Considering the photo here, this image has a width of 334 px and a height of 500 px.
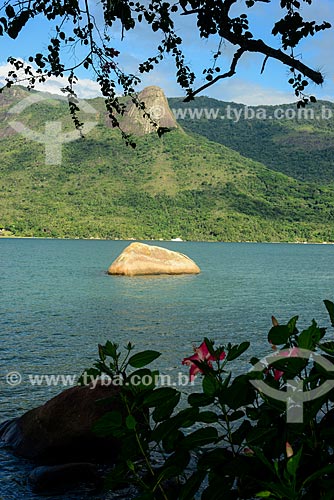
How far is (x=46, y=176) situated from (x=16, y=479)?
179285 mm

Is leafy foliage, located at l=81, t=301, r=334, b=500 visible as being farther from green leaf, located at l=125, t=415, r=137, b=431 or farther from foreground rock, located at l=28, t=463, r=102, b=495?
foreground rock, located at l=28, t=463, r=102, b=495

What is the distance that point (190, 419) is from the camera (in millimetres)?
2354

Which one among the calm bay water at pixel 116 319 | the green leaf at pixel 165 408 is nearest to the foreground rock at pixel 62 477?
the calm bay water at pixel 116 319

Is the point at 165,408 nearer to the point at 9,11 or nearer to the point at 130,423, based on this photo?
the point at 130,423

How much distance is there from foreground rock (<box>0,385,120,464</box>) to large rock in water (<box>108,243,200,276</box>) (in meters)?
34.3

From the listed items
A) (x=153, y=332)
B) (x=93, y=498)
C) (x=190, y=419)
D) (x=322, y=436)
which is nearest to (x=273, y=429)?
(x=322, y=436)

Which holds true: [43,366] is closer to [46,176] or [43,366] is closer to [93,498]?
[93,498]

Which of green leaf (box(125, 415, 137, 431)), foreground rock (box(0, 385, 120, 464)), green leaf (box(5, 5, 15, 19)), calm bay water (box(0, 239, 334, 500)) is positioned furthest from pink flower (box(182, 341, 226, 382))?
foreground rock (box(0, 385, 120, 464))

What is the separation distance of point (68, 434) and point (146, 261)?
115ft

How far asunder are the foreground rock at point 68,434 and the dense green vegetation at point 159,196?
14129 cm

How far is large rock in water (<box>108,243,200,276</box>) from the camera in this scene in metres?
43.0

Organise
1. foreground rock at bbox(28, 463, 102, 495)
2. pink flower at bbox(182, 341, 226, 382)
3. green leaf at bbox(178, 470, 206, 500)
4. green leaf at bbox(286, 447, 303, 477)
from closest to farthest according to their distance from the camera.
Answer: green leaf at bbox(286, 447, 303, 477) < green leaf at bbox(178, 470, 206, 500) < pink flower at bbox(182, 341, 226, 382) < foreground rock at bbox(28, 463, 102, 495)

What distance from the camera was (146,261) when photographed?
4303 centimetres

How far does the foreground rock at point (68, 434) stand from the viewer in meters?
7.91
